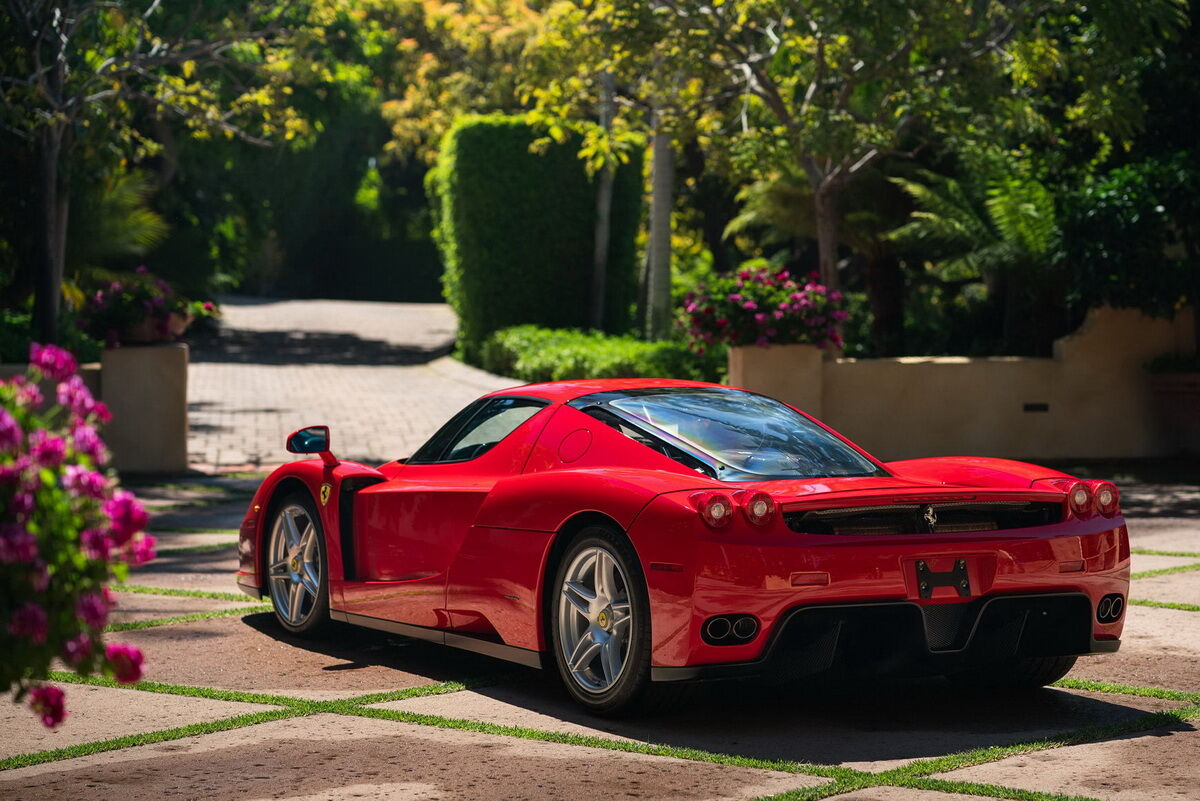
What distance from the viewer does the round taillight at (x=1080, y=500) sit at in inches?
237

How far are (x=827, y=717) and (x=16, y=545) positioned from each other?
363cm

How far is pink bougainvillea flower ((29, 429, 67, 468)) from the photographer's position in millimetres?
3111

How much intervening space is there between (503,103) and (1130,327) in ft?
66.2

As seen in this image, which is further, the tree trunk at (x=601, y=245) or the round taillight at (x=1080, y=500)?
the tree trunk at (x=601, y=245)

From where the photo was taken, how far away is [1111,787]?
4.89 m

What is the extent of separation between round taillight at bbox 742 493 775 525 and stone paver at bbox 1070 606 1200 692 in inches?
79.0

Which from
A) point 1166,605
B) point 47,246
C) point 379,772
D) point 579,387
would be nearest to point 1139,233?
point 1166,605

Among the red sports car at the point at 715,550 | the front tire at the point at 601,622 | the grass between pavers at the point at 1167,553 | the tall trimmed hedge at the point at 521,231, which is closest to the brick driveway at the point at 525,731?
the front tire at the point at 601,622

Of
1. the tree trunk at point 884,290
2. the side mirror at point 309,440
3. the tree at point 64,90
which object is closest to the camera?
the side mirror at point 309,440

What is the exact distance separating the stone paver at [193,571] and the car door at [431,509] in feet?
7.08

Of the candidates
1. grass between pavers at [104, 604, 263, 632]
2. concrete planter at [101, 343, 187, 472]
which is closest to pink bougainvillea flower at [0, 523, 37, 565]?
grass between pavers at [104, 604, 263, 632]

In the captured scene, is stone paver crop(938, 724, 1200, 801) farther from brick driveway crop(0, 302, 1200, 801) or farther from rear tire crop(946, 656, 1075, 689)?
rear tire crop(946, 656, 1075, 689)

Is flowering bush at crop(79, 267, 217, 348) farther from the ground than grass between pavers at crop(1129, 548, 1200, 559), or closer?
farther from the ground

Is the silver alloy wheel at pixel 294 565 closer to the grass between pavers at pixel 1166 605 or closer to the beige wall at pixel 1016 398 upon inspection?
the grass between pavers at pixel 1166 605
